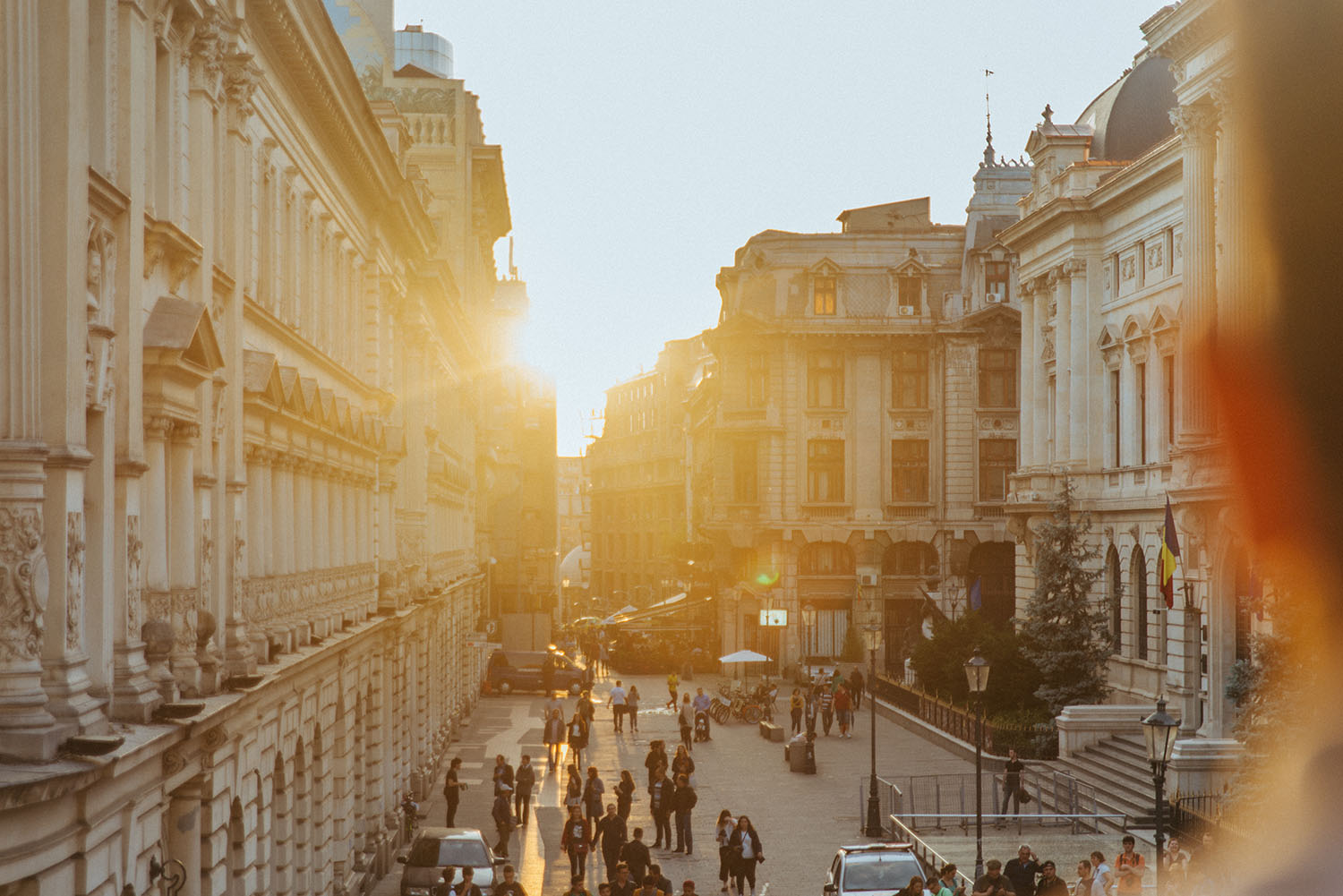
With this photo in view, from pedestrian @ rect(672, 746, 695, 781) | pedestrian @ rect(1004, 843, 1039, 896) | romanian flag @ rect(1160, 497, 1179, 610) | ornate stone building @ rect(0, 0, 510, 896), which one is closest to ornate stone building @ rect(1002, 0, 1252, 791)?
romanian flag @ rect(1160, 497, 1179, 610)

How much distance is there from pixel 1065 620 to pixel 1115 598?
2.42m

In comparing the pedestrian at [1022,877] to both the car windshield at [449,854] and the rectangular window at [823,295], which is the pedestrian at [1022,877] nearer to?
the car windshield at [449,854]

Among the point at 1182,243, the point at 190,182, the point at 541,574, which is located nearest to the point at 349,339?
the point at 190,182

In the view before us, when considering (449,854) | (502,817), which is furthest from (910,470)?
(449,854)

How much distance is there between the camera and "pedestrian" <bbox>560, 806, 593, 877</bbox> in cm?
2991

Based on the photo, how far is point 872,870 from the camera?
24.2m

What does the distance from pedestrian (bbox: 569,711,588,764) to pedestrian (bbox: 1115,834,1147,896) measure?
73.6 feet

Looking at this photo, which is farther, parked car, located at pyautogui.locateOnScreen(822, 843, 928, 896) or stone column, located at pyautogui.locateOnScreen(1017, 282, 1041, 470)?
stone column, located at pyautogui.locateOnScreen(1017, 282, 1041, 470)

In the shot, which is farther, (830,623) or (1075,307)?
(830,623)

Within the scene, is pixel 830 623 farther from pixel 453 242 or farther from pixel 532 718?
pixel 453 242

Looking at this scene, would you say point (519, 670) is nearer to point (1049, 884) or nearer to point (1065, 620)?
point (1065, 620)

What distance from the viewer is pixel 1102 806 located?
114 ft

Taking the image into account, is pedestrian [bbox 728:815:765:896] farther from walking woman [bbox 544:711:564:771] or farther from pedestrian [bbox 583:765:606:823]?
walking woman [bbox 544:711:564:771]

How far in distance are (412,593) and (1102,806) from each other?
1617 centimetres
